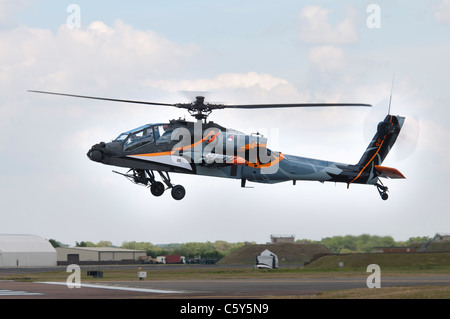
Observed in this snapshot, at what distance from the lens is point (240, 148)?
4006cm

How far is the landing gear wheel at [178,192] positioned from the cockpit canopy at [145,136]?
2.94 m

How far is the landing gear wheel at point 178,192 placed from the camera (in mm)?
38969

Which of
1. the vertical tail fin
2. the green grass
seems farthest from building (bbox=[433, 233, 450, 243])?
the vertical tail fin

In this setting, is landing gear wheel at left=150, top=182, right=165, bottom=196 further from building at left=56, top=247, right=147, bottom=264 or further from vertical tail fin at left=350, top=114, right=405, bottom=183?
building at left=56, top=247, right=147, bottom=264

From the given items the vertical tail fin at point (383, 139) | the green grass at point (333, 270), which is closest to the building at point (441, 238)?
the green grass at point (333, 270)

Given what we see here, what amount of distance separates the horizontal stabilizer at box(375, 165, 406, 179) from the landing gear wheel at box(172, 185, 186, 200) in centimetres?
1509

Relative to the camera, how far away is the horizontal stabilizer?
44750mm

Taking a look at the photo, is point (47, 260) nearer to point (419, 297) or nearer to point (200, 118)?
point (200, 118)

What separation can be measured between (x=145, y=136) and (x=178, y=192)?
402 cm

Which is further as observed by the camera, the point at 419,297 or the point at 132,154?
the point at 132,154

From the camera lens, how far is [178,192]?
3897cm

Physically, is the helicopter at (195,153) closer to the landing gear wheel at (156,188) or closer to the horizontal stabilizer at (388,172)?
the landing gear wheel at (156,188)

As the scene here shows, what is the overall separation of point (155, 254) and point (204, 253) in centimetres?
1987
